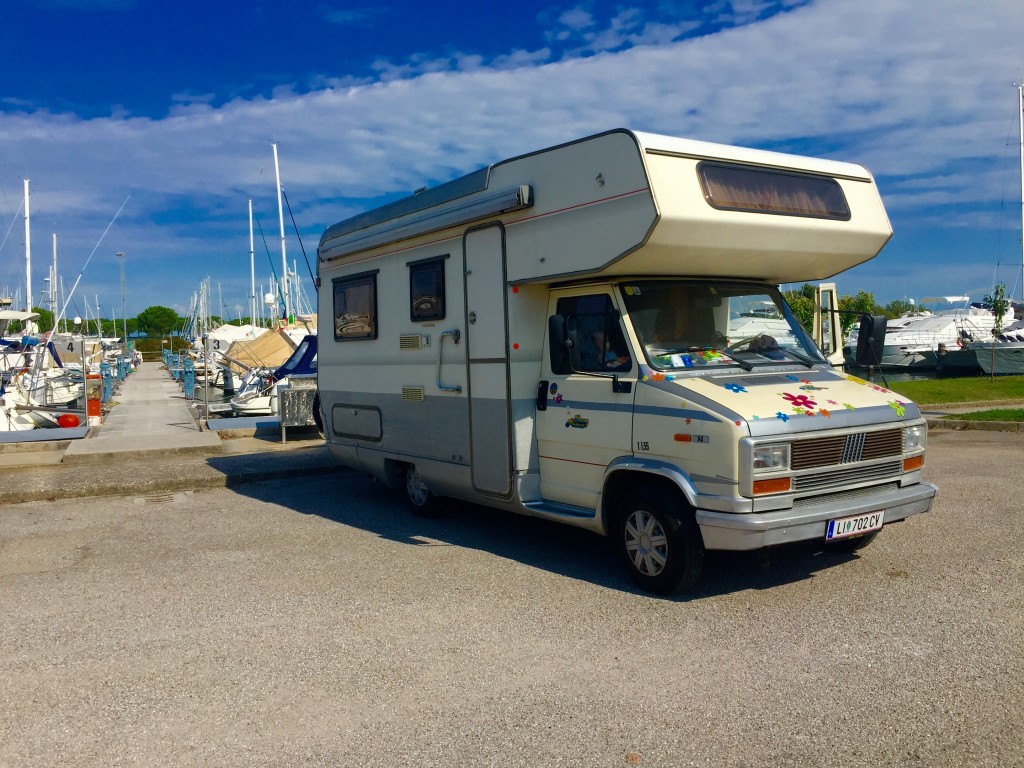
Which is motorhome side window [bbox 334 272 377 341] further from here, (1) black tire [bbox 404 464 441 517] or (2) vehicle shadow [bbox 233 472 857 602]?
(2) vehicle shadow [bbox 233 472 857 602]

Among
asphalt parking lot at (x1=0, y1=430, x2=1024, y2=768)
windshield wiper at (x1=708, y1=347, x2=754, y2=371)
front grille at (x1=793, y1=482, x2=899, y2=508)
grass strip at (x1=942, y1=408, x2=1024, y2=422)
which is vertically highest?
windshield wiper at (x1=708, y1=347, x2=754, y2=371)

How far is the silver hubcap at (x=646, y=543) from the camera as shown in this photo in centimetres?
613

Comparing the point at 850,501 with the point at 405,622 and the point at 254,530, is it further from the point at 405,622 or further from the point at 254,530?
the point at 254,530

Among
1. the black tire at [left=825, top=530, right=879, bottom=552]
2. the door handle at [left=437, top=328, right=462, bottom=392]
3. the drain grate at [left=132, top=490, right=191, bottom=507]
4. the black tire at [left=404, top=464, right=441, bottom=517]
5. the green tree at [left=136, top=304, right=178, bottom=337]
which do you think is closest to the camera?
the black tire at [left=825, top=530, right=879, bottom=552]

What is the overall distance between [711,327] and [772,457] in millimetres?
1455

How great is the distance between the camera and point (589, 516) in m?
6.75

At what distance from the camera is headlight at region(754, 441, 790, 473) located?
18.5 ft

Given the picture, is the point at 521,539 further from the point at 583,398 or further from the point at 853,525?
the point at 853,525

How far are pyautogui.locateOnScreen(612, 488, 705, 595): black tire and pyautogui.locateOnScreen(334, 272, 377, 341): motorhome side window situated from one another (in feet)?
13.1

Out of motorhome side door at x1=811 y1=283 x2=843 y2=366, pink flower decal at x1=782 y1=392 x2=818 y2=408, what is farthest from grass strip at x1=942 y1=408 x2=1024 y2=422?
pink flower decal at x1=782 y1=392 x2=818 y2=408

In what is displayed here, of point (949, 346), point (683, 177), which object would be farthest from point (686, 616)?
point (949, 346)

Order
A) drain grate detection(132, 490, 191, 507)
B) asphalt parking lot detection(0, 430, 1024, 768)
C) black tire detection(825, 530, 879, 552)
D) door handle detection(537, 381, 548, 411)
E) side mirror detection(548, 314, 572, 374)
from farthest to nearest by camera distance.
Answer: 1. drain grate detection(132, 490, 191, 507)
2. door handle detection(537, 381, 548, 411)
3. black tire detection(825, 530, 879, 552)
4. side mirror detection(548, 314, 572, 374)
5. asphalt parking lot detection(0, 430, 1024, 768)

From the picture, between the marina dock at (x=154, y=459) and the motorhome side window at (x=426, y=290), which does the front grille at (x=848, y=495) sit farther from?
the marina dock at (x=154, y=459)

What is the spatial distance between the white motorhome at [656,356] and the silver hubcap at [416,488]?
567 mm
